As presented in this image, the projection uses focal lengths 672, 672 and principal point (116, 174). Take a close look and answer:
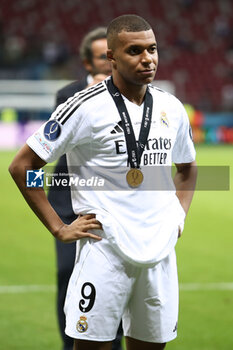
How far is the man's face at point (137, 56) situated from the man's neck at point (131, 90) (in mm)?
37

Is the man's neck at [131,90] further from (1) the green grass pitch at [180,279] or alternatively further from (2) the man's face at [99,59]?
(1) the green grass pitch at [180,279]

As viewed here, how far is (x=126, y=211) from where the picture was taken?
9.45ft

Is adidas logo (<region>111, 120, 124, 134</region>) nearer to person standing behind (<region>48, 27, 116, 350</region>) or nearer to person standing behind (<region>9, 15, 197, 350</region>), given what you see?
person standing behind (<region>9, 15, 197, 350</region>)

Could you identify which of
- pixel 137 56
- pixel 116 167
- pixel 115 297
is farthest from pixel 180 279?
pixel 137 56

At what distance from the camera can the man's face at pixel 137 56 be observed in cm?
287

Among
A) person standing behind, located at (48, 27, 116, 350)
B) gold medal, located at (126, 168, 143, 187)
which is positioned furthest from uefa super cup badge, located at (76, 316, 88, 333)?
person standing behind, located at (48, 27, 116, 350)

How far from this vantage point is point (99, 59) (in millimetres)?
4445

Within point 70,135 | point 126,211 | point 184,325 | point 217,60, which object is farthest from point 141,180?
point 217,60

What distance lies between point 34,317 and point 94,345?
2728 mm

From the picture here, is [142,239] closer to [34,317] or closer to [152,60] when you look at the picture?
[152,60]

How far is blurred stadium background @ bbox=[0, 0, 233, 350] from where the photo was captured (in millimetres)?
5645

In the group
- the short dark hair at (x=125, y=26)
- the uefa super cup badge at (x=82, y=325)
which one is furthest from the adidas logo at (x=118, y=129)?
the uefa super cup badge at (x=82, y=325)

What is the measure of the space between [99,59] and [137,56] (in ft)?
5.26

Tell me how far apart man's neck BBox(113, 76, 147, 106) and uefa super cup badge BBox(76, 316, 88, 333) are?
0.98 metres
